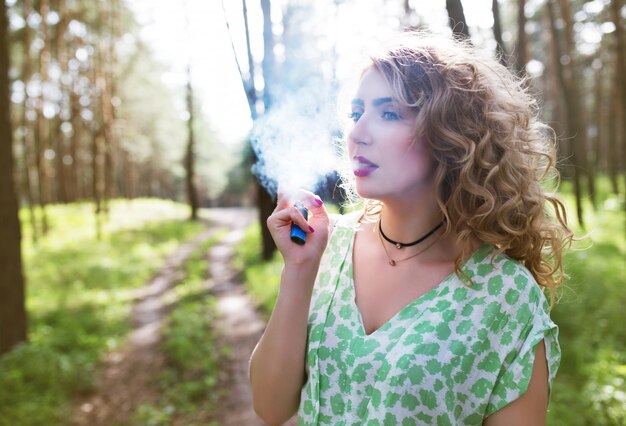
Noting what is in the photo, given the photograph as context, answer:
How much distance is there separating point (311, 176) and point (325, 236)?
48 cm

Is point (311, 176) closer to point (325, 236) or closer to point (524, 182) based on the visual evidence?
point (325, 236)

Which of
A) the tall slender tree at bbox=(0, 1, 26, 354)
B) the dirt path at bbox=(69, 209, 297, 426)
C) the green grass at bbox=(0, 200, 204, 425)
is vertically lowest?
the dirt path at bbox=(69, 209, 297, 426)

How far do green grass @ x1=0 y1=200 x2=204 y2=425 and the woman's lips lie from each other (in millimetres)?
5222

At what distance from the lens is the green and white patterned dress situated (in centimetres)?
145

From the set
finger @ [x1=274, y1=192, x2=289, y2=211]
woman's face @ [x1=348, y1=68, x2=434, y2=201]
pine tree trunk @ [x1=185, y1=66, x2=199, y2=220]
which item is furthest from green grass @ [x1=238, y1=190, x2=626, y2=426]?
pine tree trunk @ [x1=185, y1=66, x2=199, y2=220]

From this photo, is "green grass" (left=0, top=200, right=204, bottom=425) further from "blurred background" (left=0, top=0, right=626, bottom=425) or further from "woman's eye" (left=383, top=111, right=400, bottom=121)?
"woman's eye" (left=383, top=111, right=400, bottom=121)

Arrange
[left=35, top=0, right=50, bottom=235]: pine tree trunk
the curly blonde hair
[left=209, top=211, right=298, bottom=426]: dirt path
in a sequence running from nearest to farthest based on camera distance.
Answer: the curly blonde hair < [left=209, top=211, right=298, bottom=426]: dirt path < [left=35, top=0, right=50, bottom=235]: pine tree trunk

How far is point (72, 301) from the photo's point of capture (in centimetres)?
938

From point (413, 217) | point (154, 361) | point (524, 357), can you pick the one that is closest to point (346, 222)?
point (413, 217)

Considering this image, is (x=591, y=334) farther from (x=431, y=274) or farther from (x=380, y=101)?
(x=380, y=101)

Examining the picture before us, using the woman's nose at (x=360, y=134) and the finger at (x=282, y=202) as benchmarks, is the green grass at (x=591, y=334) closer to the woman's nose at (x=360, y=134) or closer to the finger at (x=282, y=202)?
the woman's nose at (x=360, y=134)

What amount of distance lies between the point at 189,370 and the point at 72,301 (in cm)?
419

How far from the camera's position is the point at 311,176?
6.89 ft

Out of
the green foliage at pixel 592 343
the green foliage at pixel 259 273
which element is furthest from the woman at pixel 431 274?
the green foliage at pixel 259 273
